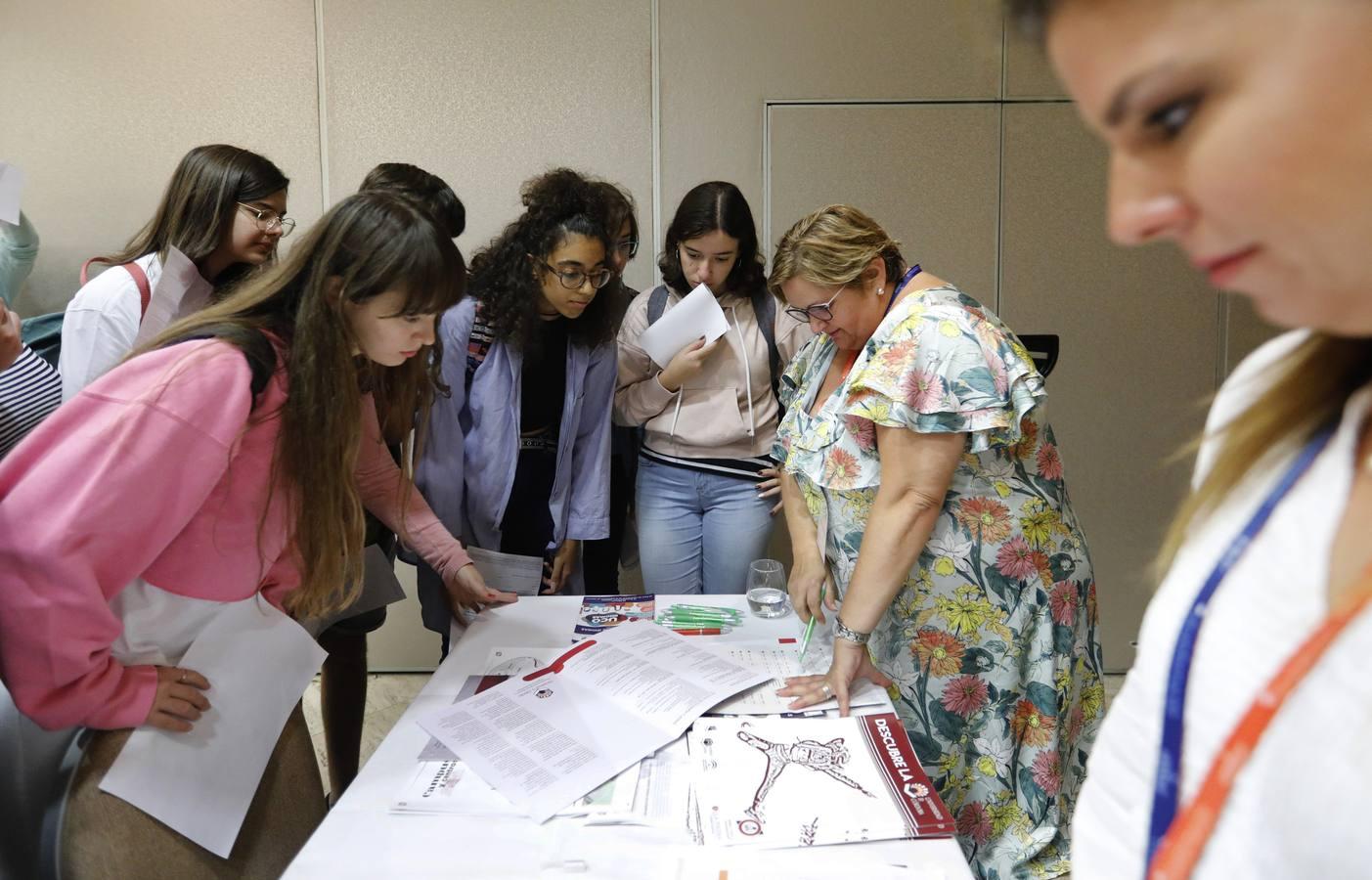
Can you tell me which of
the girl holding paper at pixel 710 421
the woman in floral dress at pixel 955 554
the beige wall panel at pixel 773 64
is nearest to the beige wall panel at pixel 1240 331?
the beige wall panel at pixel 773 64

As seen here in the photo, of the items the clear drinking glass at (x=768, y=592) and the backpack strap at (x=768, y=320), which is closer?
the clear drinking glass at (x=768, y=592)

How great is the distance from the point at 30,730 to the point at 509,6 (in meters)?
2.52

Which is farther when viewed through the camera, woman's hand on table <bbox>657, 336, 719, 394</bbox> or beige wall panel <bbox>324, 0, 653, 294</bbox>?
beige wall panel <bbox>324, 0, 653, 294</bbox>

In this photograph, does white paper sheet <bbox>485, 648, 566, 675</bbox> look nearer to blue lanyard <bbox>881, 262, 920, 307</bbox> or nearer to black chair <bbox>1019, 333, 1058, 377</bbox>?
blue lanyard <bbox>881, 262, 920, 307</bbox>

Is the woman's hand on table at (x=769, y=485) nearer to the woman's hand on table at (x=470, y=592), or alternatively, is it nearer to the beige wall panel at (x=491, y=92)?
the woman's hand on table at (x=470, y=592)

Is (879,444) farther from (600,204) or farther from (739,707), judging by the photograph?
(600,204)

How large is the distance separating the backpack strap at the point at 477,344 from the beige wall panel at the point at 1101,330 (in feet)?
6.02

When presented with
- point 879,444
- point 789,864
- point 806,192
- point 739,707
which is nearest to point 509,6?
point 806,192

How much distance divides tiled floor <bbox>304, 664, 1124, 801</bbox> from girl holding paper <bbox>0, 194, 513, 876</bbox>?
1.55 m

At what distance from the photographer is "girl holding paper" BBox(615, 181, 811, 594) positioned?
2.35m

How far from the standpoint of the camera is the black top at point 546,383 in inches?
83.8

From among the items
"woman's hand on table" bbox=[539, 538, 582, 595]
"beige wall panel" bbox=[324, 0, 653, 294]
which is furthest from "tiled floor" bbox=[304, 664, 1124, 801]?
"beige wall panel" bbox=[324, 0, 653, 294]

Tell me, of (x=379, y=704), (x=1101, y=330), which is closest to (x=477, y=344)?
(x=379, y=704)

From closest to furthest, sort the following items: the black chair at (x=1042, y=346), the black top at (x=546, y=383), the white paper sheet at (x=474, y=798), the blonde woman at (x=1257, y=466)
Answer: the blonde woman at (x=1257, y=466)
the white paper sheet at (x=474, y=798)
the black top at (x=546, y=383)
the black chair at (x=1042, y=346)
